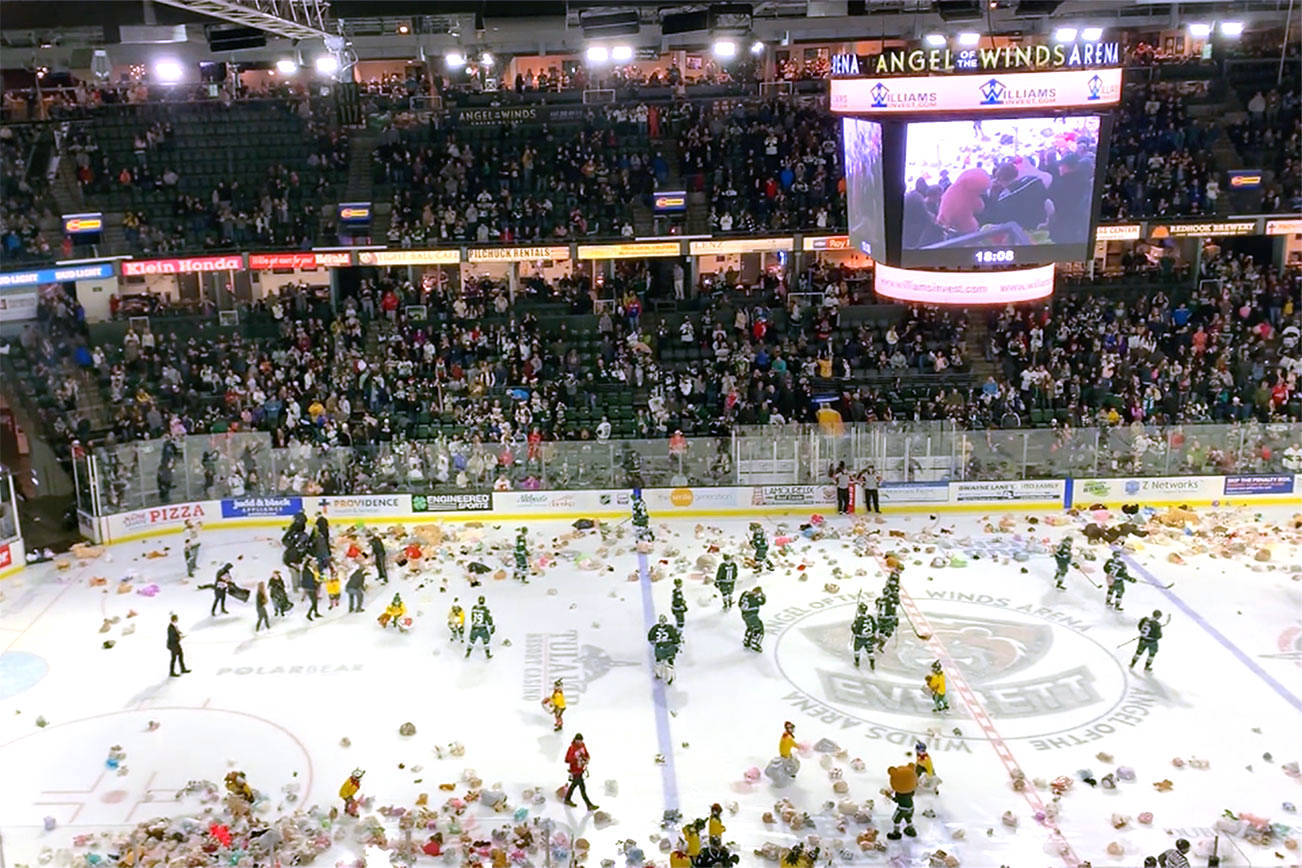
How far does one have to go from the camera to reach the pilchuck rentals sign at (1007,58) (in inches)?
746

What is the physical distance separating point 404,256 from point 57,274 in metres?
8.45

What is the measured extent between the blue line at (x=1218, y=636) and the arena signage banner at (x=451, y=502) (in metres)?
13.3

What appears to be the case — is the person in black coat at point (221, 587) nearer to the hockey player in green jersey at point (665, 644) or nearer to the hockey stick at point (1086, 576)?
the hockey player in green jersey at point (665, 644)

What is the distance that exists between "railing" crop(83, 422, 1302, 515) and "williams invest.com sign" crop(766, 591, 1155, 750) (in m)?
5.04

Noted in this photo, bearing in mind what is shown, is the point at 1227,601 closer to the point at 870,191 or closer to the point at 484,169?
the point at 870,191

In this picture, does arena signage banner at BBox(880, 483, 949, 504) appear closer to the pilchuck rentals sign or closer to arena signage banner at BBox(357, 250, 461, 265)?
the pilchuck rentals sign

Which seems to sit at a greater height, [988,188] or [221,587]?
[988,188]

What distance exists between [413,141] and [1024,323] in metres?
18.3

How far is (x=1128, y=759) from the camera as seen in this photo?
50.5ft

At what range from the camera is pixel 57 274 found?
93.8 feet

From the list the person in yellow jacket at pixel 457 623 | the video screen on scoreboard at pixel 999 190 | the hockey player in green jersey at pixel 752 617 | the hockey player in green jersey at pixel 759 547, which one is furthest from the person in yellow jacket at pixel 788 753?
the video screen on scoreboard at pixel 999 190

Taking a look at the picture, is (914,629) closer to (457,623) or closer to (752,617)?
(752,617)

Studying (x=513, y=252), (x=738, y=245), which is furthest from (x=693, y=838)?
(x=738, y=245)

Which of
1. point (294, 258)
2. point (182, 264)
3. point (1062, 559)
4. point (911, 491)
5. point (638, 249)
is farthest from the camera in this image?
point (638, 249)
